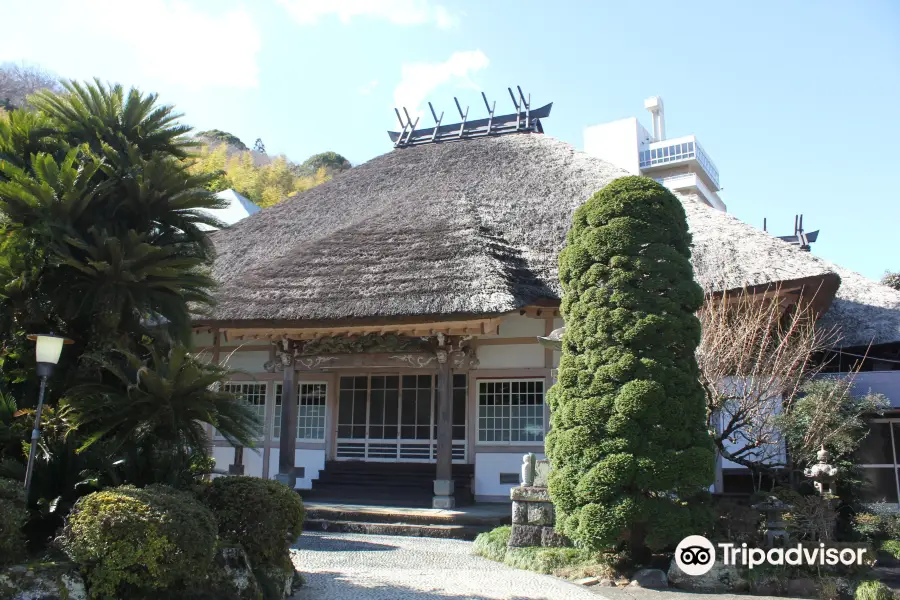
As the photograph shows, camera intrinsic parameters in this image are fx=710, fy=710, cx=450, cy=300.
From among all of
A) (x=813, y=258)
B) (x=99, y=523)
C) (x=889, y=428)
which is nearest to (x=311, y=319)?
(x=99, y=523)

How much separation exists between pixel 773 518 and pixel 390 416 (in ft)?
26.2

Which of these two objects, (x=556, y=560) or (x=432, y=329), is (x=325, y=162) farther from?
(x=556, y=560)

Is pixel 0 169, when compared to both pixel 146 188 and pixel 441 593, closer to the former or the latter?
pixel 146 188

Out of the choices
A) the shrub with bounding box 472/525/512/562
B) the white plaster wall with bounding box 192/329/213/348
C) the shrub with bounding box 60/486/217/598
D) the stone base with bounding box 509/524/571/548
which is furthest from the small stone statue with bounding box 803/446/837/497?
the white plaster wall with bounding box 192/329/213/348

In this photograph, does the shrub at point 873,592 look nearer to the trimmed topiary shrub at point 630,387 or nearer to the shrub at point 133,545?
the trimmed topiary shrub at point 630,387

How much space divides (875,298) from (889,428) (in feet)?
8.08

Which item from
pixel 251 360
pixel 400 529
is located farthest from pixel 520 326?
pixel 251 360

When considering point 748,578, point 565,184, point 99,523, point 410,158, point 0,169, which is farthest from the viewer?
point 410,158

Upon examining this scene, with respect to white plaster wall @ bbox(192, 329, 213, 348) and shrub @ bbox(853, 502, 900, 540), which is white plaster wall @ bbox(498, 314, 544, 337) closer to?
shrub @ bbox(853, 502, 900, 540)

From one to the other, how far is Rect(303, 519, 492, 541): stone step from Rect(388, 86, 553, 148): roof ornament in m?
13.8

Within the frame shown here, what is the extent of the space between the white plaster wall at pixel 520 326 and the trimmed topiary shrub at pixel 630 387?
4.50 m

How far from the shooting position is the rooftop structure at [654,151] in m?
51.9

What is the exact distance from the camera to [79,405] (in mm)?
5848

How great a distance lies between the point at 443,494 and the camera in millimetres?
11312
